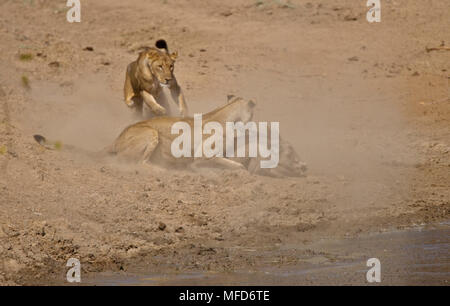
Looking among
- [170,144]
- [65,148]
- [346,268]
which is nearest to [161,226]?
[346,268]

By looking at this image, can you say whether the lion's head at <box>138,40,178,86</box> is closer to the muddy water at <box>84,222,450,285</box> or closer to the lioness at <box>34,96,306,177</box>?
the lioness at <box>34,96,306,177</box>

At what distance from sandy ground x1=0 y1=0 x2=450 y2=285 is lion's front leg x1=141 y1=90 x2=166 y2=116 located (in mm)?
809

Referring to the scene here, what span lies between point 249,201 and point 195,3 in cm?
1063

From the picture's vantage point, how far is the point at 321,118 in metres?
13.5

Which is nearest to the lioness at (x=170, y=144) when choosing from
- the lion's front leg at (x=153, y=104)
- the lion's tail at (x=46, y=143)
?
the lion's tail at (x=46, y=143)

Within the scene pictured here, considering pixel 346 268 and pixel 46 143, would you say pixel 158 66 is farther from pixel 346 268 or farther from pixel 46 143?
pixel 346 268

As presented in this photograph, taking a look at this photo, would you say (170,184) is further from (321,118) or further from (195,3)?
(195,3)

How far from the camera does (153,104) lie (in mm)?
A: 11742

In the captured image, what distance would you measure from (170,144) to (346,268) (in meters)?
3.92

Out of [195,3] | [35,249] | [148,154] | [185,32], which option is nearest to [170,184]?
[148,154]

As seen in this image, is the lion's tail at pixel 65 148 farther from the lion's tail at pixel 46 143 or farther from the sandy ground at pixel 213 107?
the sandy ground at pixel 213 107

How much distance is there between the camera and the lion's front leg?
11688 millimetres

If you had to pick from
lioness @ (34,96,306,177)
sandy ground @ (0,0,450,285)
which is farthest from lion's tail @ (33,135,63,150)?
sandy ground @ (0,0,450,285)

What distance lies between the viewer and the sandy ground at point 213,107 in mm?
7855
